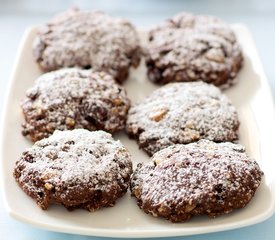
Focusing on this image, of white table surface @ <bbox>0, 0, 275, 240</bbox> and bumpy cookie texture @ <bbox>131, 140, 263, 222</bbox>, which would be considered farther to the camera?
white table surface @ <bbox>0, 0, 275, 240</bbox>

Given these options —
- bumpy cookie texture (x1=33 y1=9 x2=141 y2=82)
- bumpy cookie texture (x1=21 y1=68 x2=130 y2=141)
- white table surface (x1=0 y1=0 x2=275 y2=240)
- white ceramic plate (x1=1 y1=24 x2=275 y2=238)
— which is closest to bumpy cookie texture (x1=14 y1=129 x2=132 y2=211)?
white ceramic plate (x1=1 y1=24 x2=275 y2=238)

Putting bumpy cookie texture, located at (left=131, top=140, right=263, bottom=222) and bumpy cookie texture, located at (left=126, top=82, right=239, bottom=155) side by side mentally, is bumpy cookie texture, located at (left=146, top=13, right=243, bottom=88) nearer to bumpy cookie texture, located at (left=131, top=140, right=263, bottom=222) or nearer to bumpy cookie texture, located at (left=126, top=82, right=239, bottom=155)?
bumpy cookie texture, located at (left=126, top=82, right=239, bottom=155)

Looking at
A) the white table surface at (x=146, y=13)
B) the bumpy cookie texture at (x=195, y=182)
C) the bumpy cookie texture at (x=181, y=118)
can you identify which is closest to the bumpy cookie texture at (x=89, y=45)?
the bumpy cookie texture at (x=181, y=118)

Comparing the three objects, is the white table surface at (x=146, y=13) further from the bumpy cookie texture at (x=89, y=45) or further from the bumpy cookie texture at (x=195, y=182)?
the bumpy cookie texture at (x=195, y=182)

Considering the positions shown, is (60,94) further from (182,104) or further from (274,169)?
(274,169)

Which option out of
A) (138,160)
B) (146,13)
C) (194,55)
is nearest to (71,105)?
(138,160)

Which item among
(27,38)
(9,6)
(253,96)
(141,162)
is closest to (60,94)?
(141,162)
